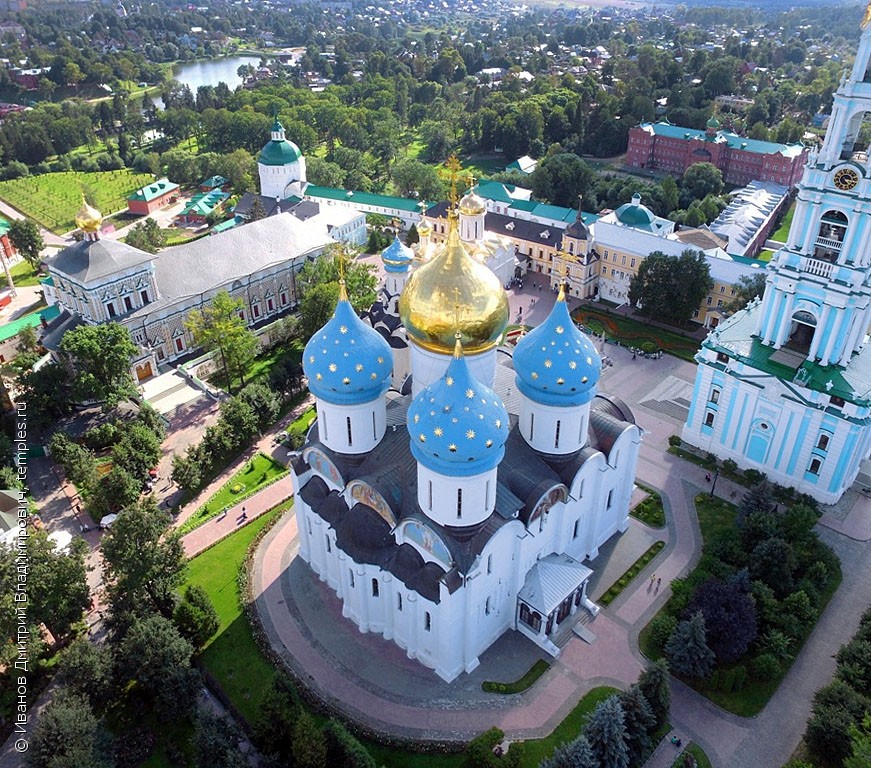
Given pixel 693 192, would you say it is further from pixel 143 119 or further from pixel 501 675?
pixel 143 119

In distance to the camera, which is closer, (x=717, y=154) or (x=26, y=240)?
(x=26, y=240)

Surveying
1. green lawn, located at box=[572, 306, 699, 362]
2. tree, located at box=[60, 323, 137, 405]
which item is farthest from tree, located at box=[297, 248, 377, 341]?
green lawn, located at box=[572, 306, 699, 362]

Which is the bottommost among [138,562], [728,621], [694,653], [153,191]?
[153,191]

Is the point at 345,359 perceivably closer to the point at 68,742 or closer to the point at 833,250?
the point at 68,742

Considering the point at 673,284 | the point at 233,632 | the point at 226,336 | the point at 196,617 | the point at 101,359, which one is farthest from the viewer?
the point at 673,284

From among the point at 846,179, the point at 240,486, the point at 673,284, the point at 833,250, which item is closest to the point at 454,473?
the point at 240,486

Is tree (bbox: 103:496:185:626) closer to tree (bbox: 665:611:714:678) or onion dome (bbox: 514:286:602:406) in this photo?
onion dome (bbox: 514:286:602:406)

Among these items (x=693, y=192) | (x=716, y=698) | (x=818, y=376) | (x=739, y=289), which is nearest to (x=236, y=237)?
(x=739, y=289)
